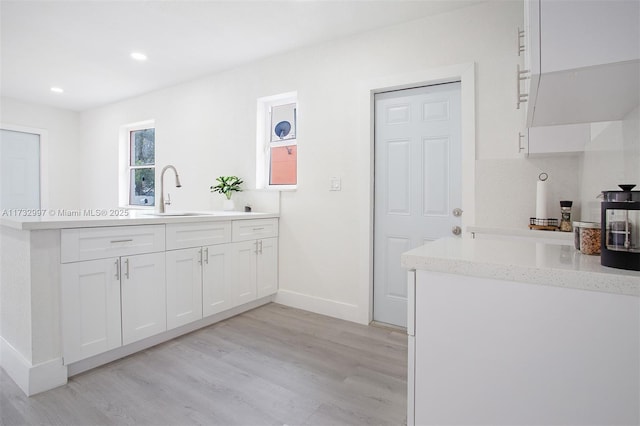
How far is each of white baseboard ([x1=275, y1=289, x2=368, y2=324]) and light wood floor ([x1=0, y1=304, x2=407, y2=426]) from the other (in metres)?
0.32

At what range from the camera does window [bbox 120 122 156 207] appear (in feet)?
15.7

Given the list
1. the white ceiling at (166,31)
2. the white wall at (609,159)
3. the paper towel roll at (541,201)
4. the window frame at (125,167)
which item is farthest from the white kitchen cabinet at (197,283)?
the window frame at (125,167)

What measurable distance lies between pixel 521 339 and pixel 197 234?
2260mm

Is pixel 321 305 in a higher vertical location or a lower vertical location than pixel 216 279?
lower

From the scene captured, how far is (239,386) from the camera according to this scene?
1.85m

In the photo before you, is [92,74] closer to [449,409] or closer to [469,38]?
[469,38]

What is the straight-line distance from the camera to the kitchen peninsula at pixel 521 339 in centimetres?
78

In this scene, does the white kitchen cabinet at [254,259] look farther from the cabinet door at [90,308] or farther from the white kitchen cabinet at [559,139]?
the white kitchen cabinet at [559,139]

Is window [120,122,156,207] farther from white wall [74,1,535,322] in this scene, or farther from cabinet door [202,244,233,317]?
cabinet door [202,244,233,317]

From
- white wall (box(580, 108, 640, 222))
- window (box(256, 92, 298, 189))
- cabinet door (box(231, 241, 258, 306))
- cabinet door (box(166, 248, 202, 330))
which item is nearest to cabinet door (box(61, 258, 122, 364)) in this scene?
cabinet door (box(166, 248, 202, 330))

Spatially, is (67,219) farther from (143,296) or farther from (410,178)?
(410,178)

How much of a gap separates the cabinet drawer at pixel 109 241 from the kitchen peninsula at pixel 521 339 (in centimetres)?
182

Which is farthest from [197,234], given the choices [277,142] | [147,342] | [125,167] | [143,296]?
[125,167]

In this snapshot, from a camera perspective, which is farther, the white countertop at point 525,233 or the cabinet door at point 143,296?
the cabinet door at point 143,296
